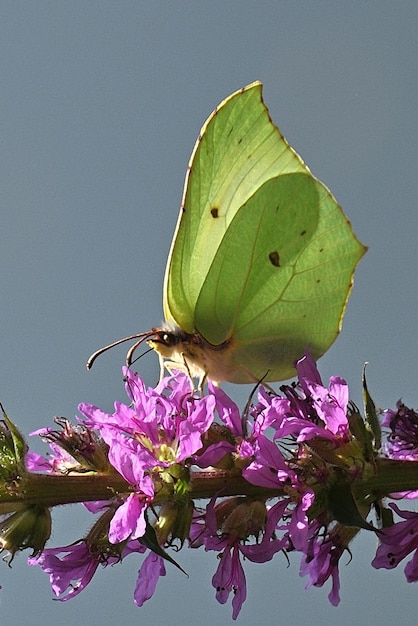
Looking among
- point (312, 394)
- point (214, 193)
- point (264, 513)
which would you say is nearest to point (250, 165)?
point (214, 193)

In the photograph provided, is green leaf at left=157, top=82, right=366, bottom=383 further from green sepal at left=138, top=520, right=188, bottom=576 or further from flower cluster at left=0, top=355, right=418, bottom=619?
green sepal at left=138, top=520, right=188, bottom=576

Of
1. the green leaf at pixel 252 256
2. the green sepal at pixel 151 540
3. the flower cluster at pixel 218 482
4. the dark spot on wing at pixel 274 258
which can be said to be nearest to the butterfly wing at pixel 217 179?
the green leaf at pixel 252 256

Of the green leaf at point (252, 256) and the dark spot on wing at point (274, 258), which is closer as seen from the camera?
the green leaf at point (252, 256)

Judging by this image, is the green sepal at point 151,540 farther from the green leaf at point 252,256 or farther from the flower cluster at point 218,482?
the green leaf at point 252,256

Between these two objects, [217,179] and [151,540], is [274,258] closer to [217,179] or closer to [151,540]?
[217,179]

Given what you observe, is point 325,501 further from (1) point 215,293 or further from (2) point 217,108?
(2) point 217,108

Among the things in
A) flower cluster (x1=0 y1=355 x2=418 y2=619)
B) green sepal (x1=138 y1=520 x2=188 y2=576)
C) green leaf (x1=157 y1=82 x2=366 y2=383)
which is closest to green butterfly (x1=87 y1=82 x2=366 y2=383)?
green leaf (x1=157 y1=82 x2=366 y2=383)
